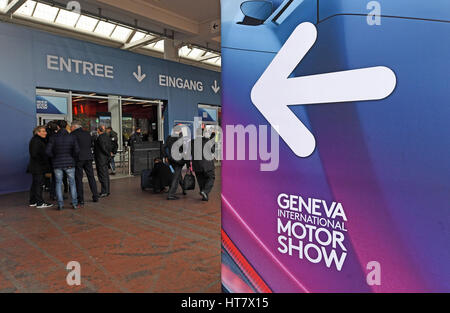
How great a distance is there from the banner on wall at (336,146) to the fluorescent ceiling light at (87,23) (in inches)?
514

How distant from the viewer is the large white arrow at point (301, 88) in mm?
1354

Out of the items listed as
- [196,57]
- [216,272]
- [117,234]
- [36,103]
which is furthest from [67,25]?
[216,272]

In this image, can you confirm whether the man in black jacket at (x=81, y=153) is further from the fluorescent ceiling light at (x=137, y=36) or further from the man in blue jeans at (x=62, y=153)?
the fluorescent ceiling light at (x=137, y=36)

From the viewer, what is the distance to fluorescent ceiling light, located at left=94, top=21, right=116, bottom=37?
13516 millimetres

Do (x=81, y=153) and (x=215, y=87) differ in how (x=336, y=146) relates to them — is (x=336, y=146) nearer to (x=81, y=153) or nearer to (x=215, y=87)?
(x=81, y=153)

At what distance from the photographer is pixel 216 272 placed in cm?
293

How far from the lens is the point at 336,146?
1489 mm

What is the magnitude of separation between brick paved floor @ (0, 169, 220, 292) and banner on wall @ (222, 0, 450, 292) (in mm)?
1100

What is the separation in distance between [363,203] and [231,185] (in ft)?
2.76

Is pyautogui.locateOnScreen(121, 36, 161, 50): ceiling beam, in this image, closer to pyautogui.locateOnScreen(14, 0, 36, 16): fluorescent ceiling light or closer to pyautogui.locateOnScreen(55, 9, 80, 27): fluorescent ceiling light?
pyautogui.locateOnScreen(55, 9, 80, 27): fluorescent ceiling light

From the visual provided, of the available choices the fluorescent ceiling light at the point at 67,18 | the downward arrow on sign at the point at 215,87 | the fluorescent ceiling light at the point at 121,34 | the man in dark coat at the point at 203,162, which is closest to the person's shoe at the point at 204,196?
the man in dark coat at the point at 203,162

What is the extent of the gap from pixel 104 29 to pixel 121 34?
90 centimetres

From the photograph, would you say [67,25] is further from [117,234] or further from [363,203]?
[363,203]

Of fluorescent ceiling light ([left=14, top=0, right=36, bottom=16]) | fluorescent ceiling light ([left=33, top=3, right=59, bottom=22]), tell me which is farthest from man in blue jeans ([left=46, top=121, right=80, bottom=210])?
fluorescent ceiling light ([left=33, top=3, right=59, bottom=22])
